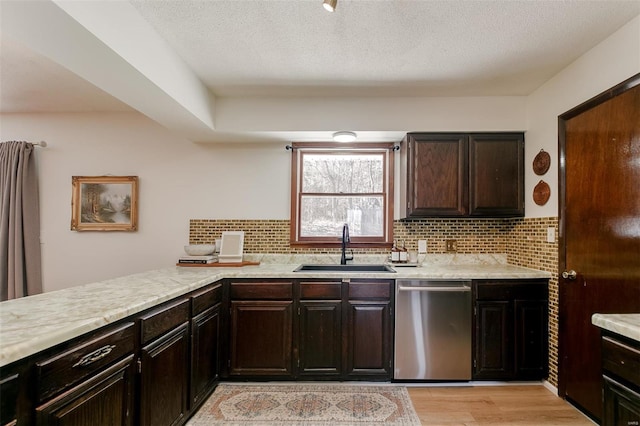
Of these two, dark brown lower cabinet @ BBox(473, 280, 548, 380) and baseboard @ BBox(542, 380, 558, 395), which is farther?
dark brown lower cabinet @ BBox(473, 280, 548, 380)

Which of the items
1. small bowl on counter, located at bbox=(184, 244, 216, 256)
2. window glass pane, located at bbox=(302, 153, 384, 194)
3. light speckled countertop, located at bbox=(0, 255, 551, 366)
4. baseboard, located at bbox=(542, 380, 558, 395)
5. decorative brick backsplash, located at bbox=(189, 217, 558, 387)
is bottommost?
baseboard, located at bbox=(542, 380, 558, 395)

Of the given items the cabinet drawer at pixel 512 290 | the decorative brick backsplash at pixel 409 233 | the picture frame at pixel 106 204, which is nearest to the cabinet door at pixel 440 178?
the decorative brick backsplash at pixel 409 233

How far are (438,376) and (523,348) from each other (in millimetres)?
720

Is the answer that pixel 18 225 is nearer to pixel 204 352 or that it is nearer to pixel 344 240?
pixel 204 352

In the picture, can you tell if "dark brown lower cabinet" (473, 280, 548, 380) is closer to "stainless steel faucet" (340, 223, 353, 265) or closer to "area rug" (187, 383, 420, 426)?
"area rug" (187, 383, 420, 426)

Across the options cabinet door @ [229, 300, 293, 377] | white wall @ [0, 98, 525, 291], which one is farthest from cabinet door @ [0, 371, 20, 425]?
white wall @ [0, 98, 525, 291]

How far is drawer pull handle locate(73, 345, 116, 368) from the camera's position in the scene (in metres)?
1.17

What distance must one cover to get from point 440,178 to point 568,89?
1104 millimetres

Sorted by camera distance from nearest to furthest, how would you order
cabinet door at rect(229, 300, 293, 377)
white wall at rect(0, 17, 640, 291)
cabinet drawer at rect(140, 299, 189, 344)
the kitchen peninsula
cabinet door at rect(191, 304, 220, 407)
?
the kitchen peninsula → cabinet drawer at rect(140, 299, 189, 344) → cabinet door at rect(191, 304, 220, 407) → cabinet door at rect(229, 300, 293, 377) → white wall at rect(0, 17, 640, 291)

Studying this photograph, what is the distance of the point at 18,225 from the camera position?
3.14 metres

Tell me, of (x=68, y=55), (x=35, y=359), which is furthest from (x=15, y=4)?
(x=35, y=359)

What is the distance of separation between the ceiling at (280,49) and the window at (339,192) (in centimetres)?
55

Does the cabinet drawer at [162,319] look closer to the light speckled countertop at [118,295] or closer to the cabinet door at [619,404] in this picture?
the light speckled countertop at [118,295]

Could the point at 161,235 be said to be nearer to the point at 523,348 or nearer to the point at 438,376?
the point at 438,376
